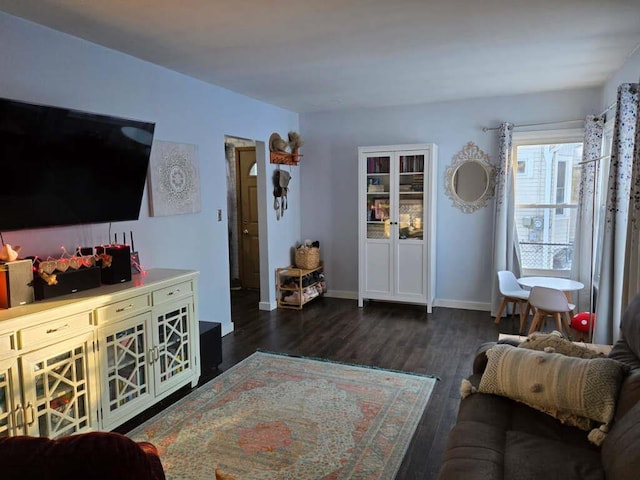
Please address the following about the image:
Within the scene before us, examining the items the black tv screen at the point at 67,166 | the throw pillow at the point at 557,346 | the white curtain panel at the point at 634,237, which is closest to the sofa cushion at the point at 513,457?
the throw pillow at the point at 557,346

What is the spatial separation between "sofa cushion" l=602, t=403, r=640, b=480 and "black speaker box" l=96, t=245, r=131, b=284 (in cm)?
270

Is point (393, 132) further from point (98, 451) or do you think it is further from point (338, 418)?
point (98, 451)

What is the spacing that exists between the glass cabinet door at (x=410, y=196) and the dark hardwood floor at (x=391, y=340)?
0.96m

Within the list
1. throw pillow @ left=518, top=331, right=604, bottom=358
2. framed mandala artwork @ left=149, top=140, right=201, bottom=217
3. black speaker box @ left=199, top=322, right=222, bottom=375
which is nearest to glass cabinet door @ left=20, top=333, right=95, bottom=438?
black speaker box @ left=199, top=322, right=222, bottom=375

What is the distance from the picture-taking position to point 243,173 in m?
6.54

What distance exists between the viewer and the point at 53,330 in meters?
2.34

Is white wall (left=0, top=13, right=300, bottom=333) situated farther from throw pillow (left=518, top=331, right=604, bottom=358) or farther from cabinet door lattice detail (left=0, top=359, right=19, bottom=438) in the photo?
throw pillow (left=518, top=331, right=604, bottom=358)

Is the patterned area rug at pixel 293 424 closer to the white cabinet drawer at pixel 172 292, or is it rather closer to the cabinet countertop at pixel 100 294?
the white cabinet drawer at pixel 172 292

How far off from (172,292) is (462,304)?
3671 mm

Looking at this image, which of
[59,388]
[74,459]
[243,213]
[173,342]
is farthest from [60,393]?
[243,213]

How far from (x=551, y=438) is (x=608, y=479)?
0.31 metres

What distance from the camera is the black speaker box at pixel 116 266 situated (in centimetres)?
291

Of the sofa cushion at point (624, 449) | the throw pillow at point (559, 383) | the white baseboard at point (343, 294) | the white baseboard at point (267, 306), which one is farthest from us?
the white baseboard at point (343, 294)

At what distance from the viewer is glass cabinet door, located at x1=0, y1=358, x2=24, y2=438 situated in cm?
212
